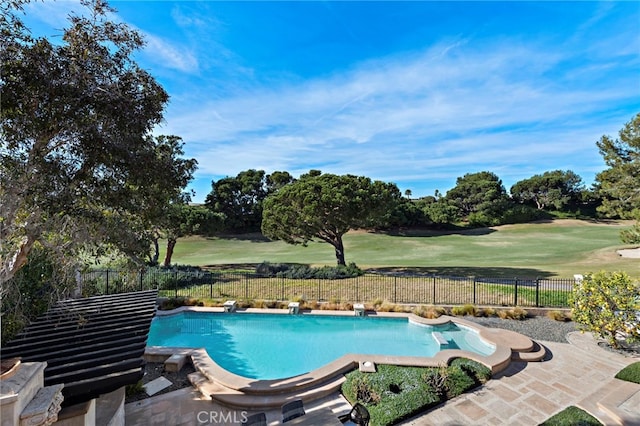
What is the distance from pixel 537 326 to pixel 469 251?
21922 mm

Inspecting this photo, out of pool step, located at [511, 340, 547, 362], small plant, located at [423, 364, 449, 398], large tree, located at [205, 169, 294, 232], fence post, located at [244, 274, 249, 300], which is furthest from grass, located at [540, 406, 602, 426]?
large tree, located at [205, 169, 294, 232]

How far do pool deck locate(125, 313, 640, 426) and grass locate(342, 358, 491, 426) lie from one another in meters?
0.19

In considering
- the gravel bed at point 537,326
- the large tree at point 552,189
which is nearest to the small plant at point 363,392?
the gravel bed at point 537,326

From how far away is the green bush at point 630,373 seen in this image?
24.1 ft

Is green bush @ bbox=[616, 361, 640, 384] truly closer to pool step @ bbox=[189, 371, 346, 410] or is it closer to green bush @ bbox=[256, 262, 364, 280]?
pool step @ bbox=[189, 371, 346, 410]

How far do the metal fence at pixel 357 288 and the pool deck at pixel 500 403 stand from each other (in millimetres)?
6047

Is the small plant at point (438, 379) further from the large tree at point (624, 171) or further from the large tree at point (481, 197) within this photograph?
the large tree at point (481, 197)

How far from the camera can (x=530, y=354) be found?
887 cm

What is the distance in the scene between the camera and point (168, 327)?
505 inches

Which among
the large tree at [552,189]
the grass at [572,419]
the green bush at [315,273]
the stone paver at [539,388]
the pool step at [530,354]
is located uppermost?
the large tree at [552,189]

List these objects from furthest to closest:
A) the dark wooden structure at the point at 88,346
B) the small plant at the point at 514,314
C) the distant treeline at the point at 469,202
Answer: the distant treeline at the point at 469,202 < the small plant at the point at 514,314 < the dark wooden structure at the point at 88,346

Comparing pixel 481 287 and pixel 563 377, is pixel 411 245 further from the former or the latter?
pixel 563 377

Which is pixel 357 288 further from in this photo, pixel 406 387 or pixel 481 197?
pixel 481 197

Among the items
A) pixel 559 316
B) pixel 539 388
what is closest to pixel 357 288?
pixel 559 316
